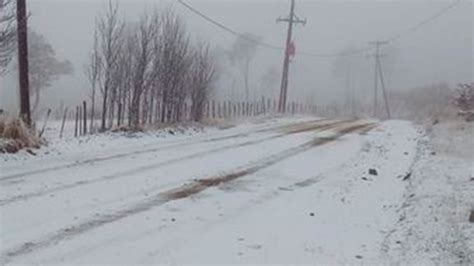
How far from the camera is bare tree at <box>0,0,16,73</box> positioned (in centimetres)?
1773

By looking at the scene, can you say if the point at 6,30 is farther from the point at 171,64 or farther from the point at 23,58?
the point at 171,64

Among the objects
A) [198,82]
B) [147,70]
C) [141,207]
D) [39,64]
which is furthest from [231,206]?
[39,64]

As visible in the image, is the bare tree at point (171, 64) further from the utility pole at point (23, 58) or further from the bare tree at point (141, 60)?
the utility pole at point (23, 58)

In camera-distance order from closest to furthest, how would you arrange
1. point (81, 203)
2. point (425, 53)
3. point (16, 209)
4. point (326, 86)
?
point (16, 209)
point (81, 203)
point (326, 86)
point (425, 53)

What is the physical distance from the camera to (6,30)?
17859 mm

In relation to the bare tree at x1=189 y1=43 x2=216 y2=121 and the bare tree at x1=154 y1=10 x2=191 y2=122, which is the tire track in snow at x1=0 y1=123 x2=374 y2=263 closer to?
the bare tree at x1=154 y1=10 x2=191 y2=122

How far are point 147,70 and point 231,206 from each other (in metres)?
16.7

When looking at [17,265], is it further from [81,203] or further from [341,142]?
[341,142]

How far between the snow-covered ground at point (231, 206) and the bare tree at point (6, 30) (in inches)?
115

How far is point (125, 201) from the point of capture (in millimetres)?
10023

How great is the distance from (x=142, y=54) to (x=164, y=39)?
2.23 meters

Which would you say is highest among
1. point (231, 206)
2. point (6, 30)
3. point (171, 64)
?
point (6, 30)

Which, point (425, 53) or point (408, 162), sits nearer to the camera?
point (408, 162)

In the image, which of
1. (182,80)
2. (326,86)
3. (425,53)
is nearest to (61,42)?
(326,86)
